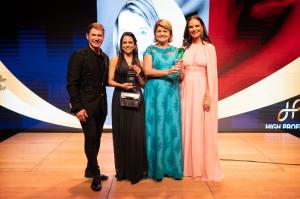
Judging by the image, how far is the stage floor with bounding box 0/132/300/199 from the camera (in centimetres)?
321

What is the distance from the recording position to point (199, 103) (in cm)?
348

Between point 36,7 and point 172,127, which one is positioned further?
point 36,7

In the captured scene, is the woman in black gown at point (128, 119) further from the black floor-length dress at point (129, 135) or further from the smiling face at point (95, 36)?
the smiling face at point (95, 36)

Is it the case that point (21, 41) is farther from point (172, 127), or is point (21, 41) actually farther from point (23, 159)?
point (172, 127)

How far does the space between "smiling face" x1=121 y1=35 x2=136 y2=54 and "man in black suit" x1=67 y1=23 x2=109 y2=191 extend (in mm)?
212

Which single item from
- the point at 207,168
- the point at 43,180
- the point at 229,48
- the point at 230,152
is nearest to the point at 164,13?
the point at 229,48

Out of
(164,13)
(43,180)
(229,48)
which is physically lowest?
(43,180)

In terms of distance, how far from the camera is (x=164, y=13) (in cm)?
548

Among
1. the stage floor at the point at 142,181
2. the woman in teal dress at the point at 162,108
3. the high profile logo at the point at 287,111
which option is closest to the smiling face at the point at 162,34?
the woman in teal dress at the point at 162,108

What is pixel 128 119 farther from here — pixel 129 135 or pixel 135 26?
pixel 135 26

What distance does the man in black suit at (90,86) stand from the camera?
310cm

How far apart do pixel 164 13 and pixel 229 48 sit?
1.18 m

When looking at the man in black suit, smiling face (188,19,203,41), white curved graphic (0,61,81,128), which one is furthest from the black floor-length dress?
white curved graphic (0,61,81,128)

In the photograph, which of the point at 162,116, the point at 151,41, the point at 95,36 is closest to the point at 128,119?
the point at 162,116
